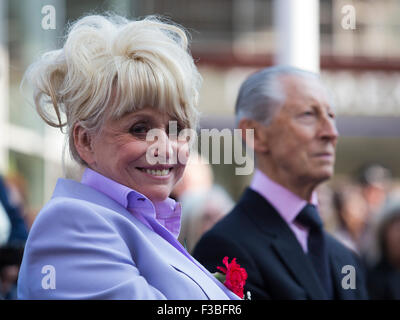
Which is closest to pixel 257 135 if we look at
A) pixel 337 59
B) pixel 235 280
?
pixel 235 280

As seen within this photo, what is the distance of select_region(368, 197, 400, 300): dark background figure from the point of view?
14.3ft

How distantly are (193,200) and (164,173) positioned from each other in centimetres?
257

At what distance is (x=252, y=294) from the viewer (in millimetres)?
2381

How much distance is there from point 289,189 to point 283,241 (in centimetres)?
21

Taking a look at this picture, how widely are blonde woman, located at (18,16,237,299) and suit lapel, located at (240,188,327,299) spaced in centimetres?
72

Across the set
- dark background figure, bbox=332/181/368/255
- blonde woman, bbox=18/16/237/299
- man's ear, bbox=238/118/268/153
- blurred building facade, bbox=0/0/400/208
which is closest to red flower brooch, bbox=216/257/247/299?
blonde woman, bbox=18/16/237/299

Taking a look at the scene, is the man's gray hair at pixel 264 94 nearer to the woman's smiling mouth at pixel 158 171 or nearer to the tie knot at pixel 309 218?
the tie knot at pixel 309 218

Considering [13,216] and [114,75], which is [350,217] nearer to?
[13,216]

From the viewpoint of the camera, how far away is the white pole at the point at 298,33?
4039mm

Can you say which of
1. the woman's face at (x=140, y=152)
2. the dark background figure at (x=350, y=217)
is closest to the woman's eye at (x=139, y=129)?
the woman's face at (x=140, y=152)

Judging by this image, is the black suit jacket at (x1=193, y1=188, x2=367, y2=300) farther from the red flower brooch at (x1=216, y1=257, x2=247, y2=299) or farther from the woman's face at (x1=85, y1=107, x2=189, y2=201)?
the woman's face at (x1=85, y1=107, x2=189, y2=201)

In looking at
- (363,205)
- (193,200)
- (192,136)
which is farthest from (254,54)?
(192,136)

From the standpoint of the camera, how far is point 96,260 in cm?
157
